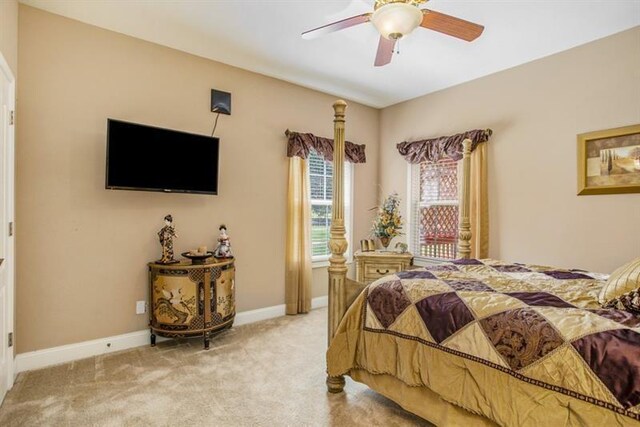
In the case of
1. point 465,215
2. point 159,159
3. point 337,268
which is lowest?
point 337,268

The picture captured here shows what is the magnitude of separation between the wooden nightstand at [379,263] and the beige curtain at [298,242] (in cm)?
67

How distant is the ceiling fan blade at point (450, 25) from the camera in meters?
2.11

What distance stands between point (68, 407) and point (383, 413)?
199 centimetres

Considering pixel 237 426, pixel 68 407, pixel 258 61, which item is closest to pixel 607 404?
pixel 237 426

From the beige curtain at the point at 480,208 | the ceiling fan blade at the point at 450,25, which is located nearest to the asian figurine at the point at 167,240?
the ceiling fan blade at the point at 450,25

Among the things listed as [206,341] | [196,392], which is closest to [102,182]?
[206,341]

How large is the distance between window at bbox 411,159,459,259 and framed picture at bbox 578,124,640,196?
1.33 metres

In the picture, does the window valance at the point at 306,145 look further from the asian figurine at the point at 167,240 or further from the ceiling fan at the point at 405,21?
the ceiling fan at the point at 405,21

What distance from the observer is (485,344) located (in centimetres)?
164

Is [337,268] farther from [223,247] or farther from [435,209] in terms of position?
[435,209]

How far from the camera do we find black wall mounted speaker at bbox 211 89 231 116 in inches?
140

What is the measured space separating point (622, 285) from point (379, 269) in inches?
106

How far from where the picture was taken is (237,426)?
1.99 m

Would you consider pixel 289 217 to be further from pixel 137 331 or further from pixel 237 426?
pixel 237 426
